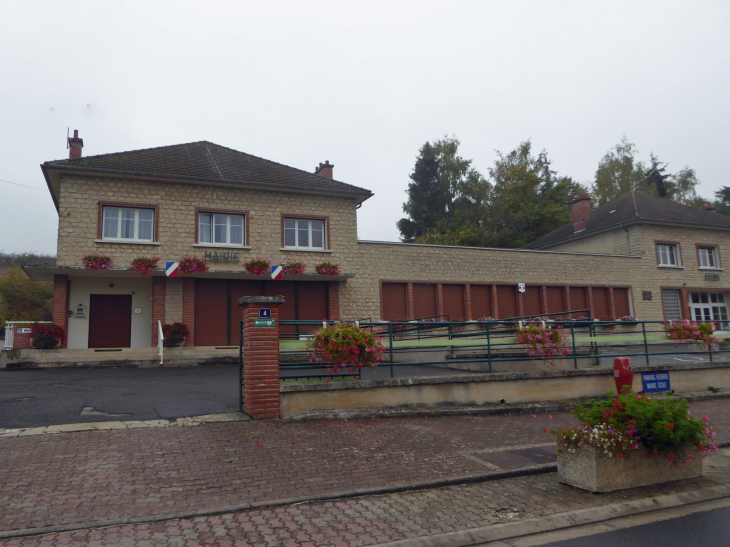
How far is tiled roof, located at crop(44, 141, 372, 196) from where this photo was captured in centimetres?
1886

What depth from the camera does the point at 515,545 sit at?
4.53 metres

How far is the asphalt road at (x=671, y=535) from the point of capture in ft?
14.8

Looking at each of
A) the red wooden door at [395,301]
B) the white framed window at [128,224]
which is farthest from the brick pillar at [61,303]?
the red wooden door at [395,301]

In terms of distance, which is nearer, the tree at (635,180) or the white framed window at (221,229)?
the white framed window at (221,229)

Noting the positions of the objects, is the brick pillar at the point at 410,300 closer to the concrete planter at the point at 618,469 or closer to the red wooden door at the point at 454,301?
the red wooden door at the point at 454,301

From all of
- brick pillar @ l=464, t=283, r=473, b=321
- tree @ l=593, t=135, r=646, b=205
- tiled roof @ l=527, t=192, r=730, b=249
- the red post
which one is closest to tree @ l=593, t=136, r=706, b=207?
tree @ l=593, t=135, r=646, b=205

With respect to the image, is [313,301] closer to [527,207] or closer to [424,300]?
[424,300]

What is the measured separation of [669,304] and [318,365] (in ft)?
84.7

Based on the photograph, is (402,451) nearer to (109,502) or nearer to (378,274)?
(109,502)

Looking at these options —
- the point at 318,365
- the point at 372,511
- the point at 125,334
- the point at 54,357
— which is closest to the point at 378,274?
the point at 125,334

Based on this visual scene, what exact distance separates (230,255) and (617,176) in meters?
39.5

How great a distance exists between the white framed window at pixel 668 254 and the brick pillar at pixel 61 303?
27621 millimetres

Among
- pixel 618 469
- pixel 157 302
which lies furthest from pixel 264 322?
pixel 157 302

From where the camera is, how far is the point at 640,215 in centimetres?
2847
